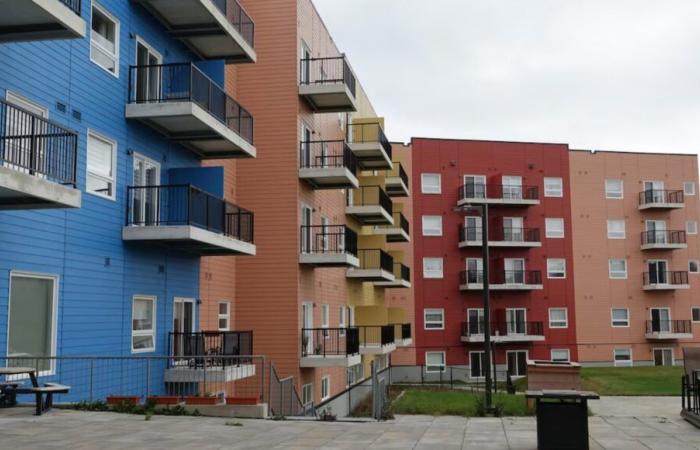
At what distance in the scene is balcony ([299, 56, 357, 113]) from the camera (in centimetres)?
2864

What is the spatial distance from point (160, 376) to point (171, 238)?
377cm

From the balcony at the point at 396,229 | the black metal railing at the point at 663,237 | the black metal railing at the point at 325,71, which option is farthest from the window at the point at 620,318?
the black metal railing at the point at 325,71

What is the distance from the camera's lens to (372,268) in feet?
124

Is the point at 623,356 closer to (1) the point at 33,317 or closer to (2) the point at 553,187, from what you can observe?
(2) the point at 553,187

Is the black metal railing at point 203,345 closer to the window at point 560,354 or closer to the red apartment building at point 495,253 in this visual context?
the red apartment building at point 495,253

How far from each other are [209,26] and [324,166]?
30.5 ft

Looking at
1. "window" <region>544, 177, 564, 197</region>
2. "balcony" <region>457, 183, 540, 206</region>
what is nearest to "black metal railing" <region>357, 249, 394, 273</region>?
"balcony" <region>457, 183, 540, 206</region>

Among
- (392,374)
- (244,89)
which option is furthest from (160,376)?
(392,374)

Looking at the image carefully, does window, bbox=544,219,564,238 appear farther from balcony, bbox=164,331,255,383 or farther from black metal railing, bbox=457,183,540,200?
balcony, bbox=164,331,255,383

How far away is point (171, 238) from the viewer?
18.2 m

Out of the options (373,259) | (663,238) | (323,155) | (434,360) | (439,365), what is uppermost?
(323,155)

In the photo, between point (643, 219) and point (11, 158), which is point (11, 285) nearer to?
point (11, 158)

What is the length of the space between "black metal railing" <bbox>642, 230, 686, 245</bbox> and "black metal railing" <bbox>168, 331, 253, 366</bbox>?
44.7m

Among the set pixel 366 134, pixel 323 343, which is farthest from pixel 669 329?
pixel 323 343
